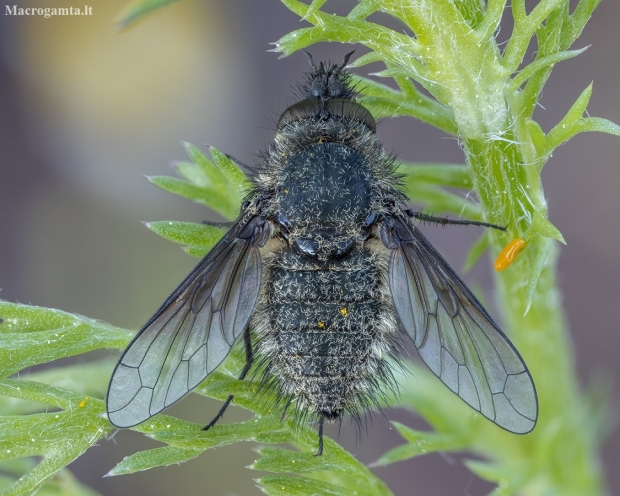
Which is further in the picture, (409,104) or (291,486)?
(409,104)

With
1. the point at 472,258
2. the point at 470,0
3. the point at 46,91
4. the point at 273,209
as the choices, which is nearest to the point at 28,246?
the point at 46,91

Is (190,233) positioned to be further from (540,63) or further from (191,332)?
(540,63)

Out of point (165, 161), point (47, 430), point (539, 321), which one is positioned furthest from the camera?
point (165, 161)

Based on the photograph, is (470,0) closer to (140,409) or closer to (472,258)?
(472,258)

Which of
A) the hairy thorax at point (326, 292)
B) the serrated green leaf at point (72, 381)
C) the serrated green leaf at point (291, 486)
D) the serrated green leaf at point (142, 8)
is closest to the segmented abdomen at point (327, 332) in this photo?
the hairy thorax at point (326, 292)

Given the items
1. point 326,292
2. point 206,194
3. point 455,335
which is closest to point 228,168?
point 206,194

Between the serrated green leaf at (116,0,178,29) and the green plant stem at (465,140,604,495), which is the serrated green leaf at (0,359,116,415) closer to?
the serrated green leaf at (116,0,178,29)

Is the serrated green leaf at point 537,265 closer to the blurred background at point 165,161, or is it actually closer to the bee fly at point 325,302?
the bee fly at point 325,302
